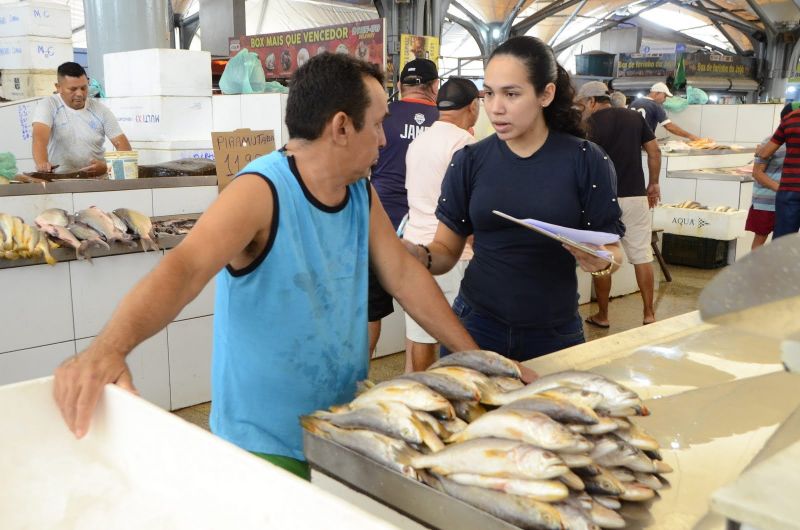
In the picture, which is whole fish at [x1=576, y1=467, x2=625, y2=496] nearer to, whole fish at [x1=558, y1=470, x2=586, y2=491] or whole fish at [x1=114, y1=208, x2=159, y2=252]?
whole fish at [x1=558, y1=470, x2=586, y2=491]

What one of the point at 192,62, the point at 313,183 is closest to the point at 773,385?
the point at 313,183

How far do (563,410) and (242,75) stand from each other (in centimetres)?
616

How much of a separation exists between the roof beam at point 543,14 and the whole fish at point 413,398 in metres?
27.8

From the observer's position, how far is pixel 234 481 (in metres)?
1.02

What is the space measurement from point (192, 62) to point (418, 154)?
355 cm

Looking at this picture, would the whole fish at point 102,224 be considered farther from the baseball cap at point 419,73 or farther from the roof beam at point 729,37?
the roof beam at point 729,37

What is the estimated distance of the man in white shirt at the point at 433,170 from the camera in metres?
4.23

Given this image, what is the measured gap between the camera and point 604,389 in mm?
1460

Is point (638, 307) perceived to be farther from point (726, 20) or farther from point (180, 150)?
point (726, 20)

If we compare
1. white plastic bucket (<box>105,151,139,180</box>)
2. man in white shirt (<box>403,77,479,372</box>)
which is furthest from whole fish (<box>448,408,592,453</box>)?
white plastic bucket (<box>105,151,139,180</box>)

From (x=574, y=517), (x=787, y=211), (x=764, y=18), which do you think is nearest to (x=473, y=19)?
(x=764, y=18)

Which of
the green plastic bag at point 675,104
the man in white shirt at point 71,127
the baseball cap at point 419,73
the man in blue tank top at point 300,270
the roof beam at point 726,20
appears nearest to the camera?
the man in blue tank top at point 300,270

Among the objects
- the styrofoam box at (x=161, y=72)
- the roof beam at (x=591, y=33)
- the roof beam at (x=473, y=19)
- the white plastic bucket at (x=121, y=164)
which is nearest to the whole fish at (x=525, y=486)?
the white plastic bucket at (x=121, y=164)

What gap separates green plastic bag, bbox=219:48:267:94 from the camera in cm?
691
